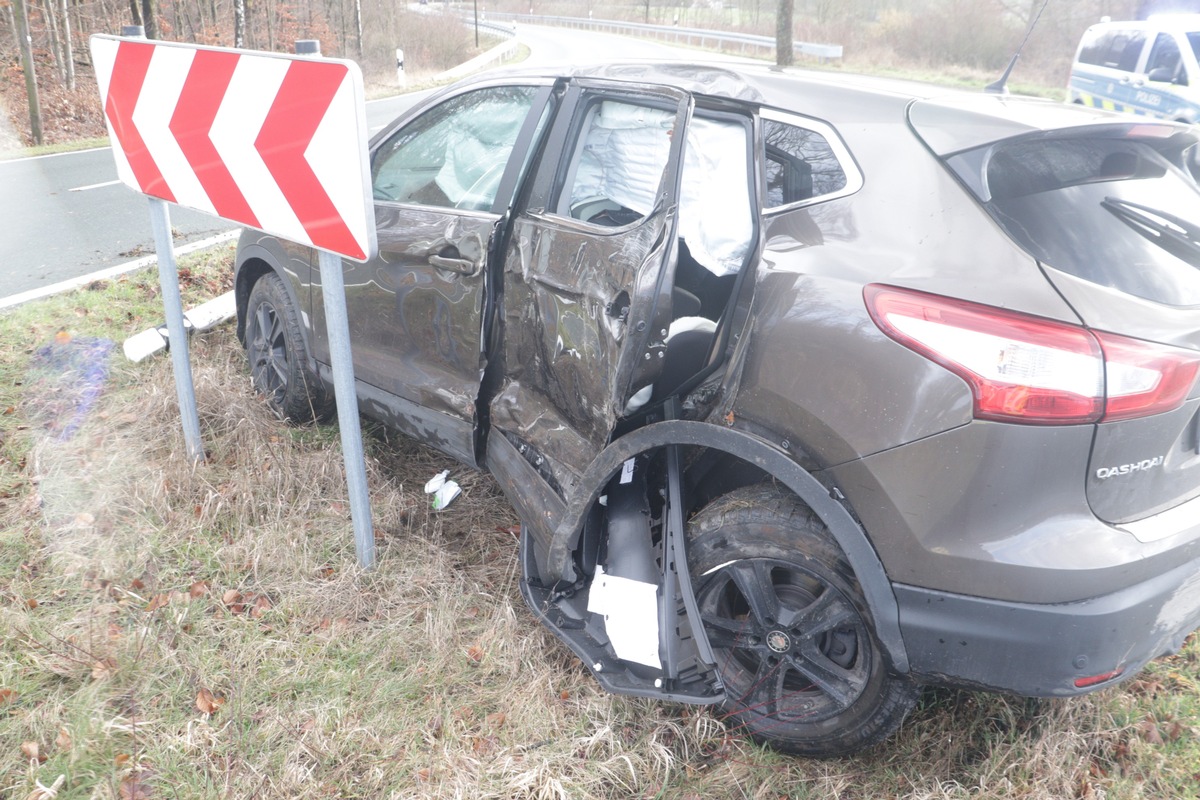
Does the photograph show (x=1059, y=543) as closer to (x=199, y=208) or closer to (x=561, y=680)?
(x=561, y=680)

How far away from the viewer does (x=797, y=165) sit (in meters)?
2.27

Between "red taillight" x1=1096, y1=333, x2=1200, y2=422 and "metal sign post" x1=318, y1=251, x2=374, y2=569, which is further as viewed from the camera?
"metal sign post" x1=318, y1=251, x2=374, y2=569

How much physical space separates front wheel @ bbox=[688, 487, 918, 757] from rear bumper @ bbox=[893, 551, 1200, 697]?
0.15 metres

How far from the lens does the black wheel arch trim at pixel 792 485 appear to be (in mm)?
1932

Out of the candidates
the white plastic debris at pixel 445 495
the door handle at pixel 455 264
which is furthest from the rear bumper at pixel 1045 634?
the white plastic debris at pixel 445 495

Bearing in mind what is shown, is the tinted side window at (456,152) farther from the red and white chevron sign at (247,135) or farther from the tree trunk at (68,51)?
the tree trunk at (68,51)

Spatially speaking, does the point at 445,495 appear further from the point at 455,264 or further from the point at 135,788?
the point at 135,788

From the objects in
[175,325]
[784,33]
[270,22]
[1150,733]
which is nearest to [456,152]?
[175,325]

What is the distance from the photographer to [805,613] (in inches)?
85.2

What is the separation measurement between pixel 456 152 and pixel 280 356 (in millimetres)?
1518

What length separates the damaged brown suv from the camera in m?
1.77

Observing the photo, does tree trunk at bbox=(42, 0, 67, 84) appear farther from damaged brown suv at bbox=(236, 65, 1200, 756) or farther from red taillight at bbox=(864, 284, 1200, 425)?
red taillight at bbox=(864, 284, 1200, 425)

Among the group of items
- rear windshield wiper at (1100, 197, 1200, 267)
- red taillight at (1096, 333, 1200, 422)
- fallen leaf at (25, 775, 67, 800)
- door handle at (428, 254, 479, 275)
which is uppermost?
rear windshield wiper at (1100, 197, 1200, 267)

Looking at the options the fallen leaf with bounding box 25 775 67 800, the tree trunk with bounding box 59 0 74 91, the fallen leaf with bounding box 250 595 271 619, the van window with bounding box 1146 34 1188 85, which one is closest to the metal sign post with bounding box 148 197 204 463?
the fallen leaf with bounding box 250 595 271 619
